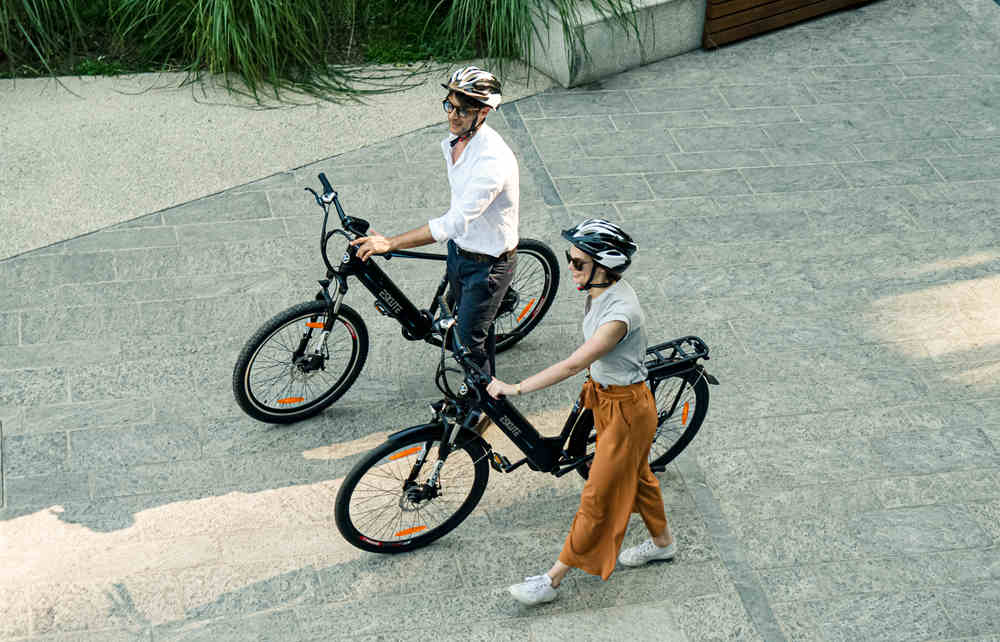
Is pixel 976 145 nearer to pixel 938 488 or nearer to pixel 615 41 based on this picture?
pixel 615 41

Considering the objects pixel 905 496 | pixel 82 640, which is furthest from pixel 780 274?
pixel 82 640

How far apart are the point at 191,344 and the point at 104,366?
50 centimetres

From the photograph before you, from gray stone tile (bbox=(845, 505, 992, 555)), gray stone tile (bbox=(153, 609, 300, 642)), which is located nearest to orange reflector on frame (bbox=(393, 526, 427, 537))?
gray stone tile (bbox=(153, 609, 300, 642))

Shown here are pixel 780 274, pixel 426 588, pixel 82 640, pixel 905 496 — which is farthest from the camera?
pixel 780 274

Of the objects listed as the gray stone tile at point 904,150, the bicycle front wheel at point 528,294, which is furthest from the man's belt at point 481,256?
the gray stone tile at point 904,150

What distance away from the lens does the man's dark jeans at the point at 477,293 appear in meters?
5.36

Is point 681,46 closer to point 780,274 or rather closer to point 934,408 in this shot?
point 780,274

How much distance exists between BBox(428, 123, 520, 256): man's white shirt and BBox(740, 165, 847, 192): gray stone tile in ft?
11.1

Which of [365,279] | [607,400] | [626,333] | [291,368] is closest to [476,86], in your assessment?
[365,279]

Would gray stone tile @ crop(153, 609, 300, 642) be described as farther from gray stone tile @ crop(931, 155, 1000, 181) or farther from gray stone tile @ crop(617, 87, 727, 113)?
gray stone tile @ crop(931, 155, 1000, 181)

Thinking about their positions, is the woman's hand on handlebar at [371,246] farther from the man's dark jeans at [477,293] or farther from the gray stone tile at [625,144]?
the gray stone tile at [625,144]

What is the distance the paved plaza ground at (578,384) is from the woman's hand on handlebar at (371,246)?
1.25 m

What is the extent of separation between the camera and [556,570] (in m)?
4.87

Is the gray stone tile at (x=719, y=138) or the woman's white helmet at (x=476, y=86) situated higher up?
the woman's white helmet at (x=476, y=86)
